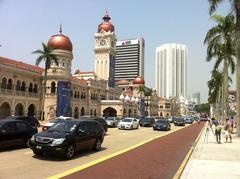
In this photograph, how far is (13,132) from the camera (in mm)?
15391

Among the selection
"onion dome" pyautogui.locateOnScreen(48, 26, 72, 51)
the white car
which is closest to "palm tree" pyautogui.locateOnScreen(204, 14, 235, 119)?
the white car

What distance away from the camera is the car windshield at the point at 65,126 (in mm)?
13625

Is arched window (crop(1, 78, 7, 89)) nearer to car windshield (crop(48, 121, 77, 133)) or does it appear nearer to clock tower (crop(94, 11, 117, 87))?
car windshield (crop(48, 121, 77, 133))

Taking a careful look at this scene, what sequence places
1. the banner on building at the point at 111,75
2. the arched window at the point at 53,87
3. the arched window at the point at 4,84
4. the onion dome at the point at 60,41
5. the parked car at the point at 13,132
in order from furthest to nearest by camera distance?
the banner on building at the point at 111,75 < the onion dome at the point at 60,41 < the arched window at the point at 53,87 < the arched window at the point at 4,84 < the parked car at the point at 13,132

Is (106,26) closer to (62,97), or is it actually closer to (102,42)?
(102,42)

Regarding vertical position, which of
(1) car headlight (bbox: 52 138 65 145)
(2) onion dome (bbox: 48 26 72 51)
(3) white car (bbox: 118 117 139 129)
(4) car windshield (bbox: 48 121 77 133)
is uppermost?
(2) onion dome (bbox: 48 26 72 51)

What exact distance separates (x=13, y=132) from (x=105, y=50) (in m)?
84.3

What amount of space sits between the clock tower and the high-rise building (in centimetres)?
9094

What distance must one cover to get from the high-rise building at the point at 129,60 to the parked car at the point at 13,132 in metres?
175

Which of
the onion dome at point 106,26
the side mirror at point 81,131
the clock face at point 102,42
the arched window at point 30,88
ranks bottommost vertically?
the side mirror at point 81,131

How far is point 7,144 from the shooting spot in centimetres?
1477

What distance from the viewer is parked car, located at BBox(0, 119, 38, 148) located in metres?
14.7

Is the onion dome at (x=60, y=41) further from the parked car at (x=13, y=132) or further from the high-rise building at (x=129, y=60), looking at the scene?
the high-rise building at (x=129, y=60)

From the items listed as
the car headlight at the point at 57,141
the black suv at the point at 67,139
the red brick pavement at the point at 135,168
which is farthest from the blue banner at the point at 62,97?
the car headlight at the point at 57,141
